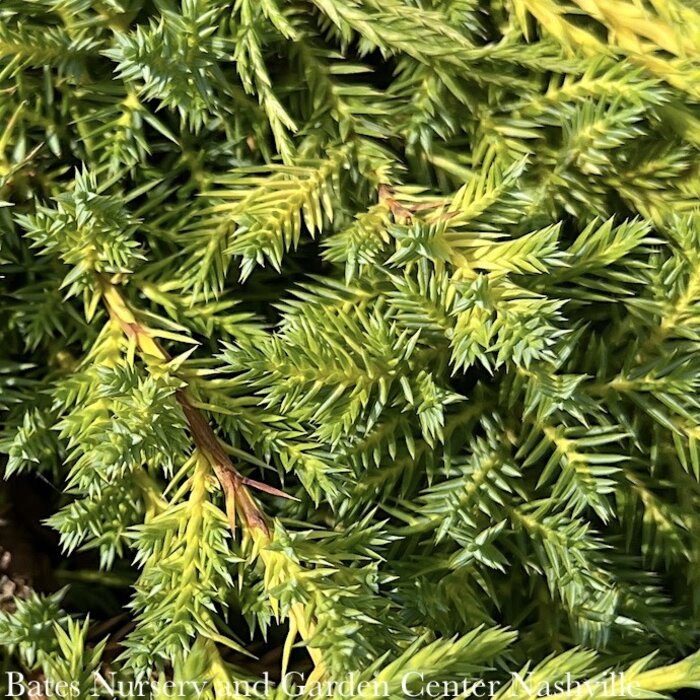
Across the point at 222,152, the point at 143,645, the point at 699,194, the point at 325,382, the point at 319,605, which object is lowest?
the point at 143,645

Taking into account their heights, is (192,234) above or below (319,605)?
above

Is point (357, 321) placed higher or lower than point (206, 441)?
higher

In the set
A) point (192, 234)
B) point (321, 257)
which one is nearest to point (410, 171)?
point (321, 257)

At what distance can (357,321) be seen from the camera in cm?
77

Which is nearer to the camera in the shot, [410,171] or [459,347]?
[459,347]

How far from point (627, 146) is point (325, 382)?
37 cm

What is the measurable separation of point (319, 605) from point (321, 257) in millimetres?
361

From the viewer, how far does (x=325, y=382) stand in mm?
723

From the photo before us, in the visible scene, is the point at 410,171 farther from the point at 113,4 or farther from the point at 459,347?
the point at 113,4

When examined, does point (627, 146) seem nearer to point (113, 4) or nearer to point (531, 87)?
point (531, 87)

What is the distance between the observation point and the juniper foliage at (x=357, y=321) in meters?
0.71

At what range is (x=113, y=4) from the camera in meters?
0.74

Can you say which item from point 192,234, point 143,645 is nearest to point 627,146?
point 192,234

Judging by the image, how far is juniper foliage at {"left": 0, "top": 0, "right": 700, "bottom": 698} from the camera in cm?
71
